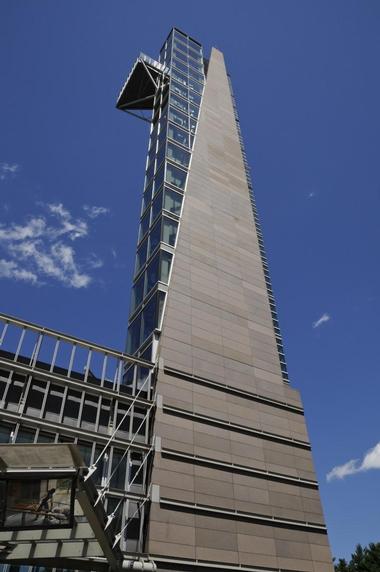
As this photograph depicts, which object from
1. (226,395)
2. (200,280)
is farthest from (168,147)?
(226,395)

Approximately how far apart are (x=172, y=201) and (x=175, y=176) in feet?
10.8

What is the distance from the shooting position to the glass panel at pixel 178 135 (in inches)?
1587

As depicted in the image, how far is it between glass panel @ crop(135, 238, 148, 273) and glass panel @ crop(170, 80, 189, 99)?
65.7 feet

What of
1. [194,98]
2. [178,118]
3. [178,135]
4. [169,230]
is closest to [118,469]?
[169,230]

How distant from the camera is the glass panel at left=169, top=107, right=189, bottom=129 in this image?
4231cm

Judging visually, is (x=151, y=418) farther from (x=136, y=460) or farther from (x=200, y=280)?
(x=200, y=280)

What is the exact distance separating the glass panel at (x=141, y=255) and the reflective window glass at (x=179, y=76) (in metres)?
23.0

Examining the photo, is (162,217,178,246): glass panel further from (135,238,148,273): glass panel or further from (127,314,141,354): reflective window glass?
(127,314,141,354): reflective window glass

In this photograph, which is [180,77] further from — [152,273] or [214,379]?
[214,379]

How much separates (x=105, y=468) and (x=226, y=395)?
27.3 ft

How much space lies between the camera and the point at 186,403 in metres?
23.8

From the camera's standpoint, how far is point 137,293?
103 feet

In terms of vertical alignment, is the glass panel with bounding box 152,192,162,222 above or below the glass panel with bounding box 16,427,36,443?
above

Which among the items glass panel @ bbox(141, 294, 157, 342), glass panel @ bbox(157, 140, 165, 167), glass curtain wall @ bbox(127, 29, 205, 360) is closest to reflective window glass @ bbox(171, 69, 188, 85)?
glass curtain wall @ bbox(127, 29, 205, 360)
